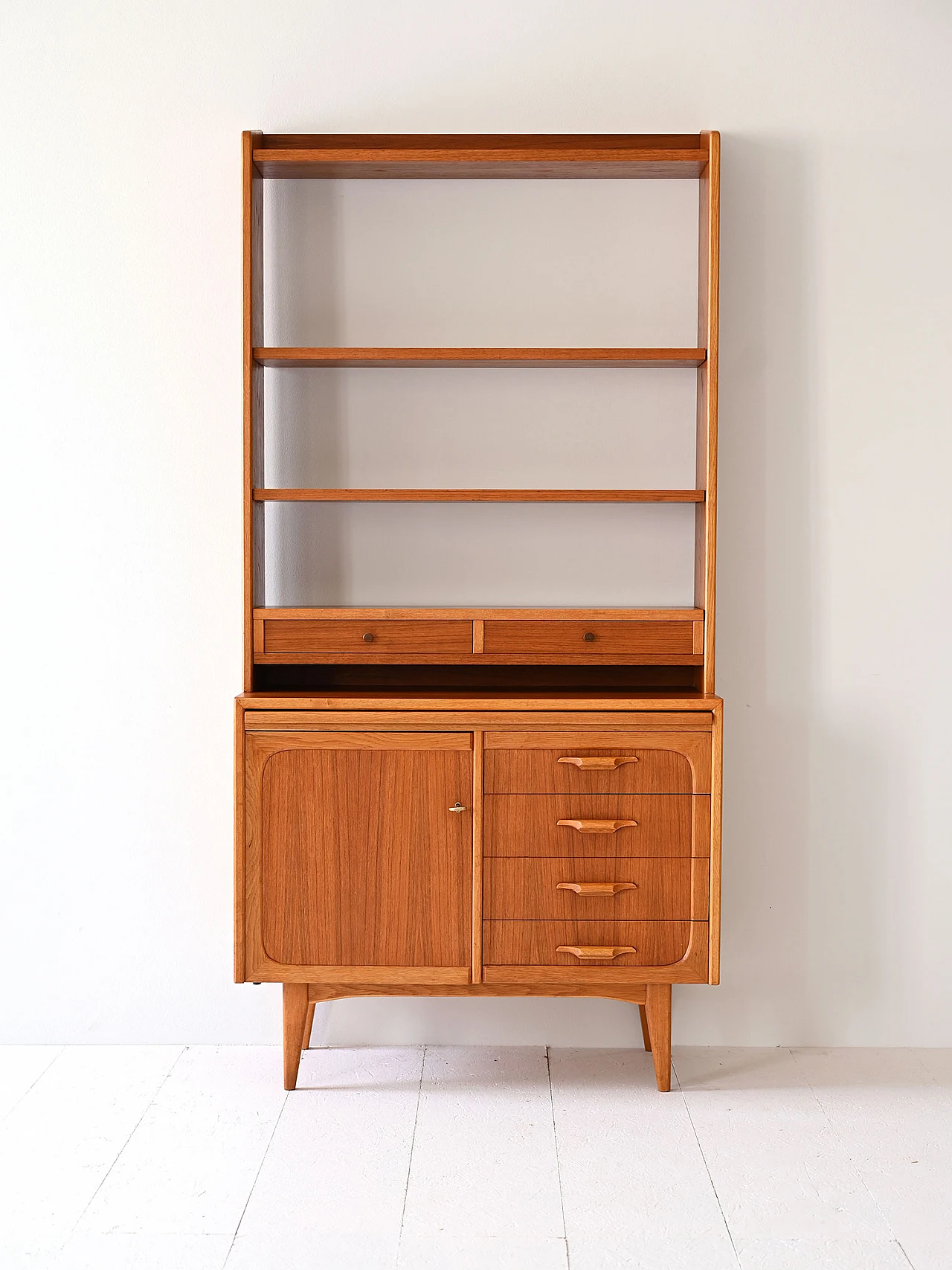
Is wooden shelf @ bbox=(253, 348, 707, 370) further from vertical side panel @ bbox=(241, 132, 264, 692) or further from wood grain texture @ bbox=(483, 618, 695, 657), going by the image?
wood grain texture @ bbox=(483, 618, 695, 657)

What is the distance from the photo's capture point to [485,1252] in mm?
1759

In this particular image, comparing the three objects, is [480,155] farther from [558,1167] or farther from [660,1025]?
[558,1167]

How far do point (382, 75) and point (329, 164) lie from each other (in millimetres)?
294

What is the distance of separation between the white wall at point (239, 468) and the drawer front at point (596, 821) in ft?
1.22

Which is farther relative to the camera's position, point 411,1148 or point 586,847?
point 586,847

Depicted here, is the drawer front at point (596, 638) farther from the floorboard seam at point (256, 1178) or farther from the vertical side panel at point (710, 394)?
the floorboard seam at point (256, 1178)

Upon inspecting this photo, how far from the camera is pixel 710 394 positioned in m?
2.29

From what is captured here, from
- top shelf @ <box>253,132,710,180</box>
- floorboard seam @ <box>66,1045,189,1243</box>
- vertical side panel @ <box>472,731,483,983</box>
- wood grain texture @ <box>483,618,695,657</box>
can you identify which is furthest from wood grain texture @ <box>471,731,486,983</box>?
top shelf @ <box>253,132,710,180</box>

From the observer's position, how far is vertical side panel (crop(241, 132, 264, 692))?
230 centimetres

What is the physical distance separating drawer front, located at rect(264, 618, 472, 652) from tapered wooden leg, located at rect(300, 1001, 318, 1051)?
2.53 ft

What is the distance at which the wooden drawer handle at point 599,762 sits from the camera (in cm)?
220

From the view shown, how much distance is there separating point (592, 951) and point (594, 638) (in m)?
0.66

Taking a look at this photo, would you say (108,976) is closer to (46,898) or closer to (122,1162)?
(46,898)

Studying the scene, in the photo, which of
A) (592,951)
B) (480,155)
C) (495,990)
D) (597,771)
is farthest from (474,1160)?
(480,155)
